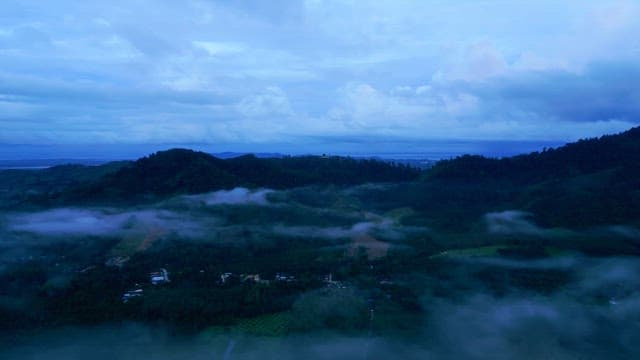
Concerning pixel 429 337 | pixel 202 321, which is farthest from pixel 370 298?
pixel 202 321

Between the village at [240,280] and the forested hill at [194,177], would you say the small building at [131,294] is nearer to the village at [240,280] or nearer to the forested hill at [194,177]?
the village at [240,280]

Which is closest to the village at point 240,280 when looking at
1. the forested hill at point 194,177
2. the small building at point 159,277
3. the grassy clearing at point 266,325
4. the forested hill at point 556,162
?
the small building at point 159,277

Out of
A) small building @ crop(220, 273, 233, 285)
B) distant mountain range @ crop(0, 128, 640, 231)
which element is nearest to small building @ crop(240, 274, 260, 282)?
small building @ crop(220, 273, 233, 285)

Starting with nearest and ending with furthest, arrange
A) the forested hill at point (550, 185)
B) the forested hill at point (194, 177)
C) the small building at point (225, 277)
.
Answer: the small building at point (225, 277) → the forested hill at point (550, 185) → the forested hill at point (194, 177)

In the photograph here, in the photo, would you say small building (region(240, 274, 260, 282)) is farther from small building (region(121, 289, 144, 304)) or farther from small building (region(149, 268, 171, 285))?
small building (region(121, 289, 144, 304))

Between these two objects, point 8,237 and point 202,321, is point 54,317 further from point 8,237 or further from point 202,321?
point 8,237

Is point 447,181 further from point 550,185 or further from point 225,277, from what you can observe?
point 225,277
